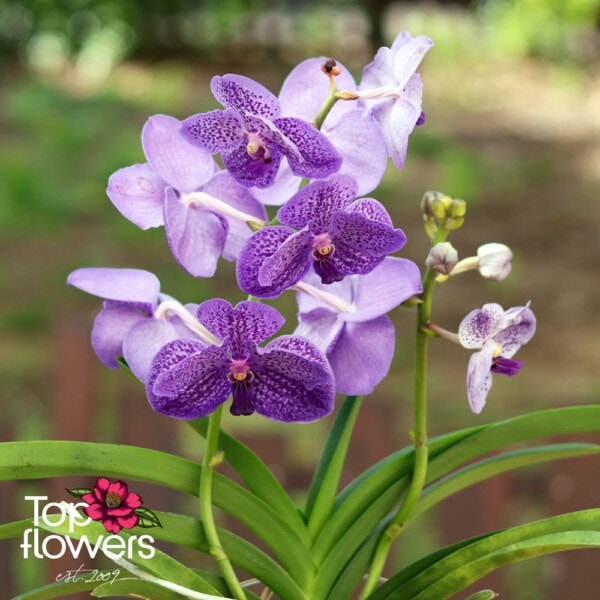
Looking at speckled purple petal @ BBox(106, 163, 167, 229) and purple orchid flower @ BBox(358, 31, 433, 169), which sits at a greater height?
purple orchid flower @ BBox(358, 31, 433, 169)

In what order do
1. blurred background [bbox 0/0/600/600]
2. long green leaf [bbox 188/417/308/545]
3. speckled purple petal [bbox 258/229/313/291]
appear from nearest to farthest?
speckled purple petal [bbox 258/229/313/291]
long green leaf [bbox 188/417/308/545]
blurred background [bbox 0/0/600/600]

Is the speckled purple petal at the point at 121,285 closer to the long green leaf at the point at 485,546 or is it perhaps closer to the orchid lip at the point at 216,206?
the orchid lip at the point at 216,206

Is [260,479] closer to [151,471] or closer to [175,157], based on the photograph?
[151,471]

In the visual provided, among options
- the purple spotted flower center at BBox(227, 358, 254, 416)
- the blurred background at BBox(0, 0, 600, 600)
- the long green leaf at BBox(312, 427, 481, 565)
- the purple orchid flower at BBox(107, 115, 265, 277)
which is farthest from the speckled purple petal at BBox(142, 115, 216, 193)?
the blurred background at BBox(0, 0, 600, 600)

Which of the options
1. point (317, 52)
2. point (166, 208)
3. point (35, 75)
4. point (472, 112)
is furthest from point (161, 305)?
point (317, 52)

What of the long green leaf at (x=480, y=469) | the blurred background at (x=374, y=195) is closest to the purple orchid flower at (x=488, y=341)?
the long green leaf at (x=480, y=469)

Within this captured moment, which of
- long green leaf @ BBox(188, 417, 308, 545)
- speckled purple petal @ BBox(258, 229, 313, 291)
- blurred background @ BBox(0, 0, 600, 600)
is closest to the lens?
speckled purple petal @ BBox(258, 229, 313, 291)

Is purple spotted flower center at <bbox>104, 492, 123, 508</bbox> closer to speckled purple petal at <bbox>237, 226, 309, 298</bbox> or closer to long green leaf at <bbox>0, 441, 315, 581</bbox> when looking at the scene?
long green leaf at <bbox>0, 441, 315, 581</bbox>

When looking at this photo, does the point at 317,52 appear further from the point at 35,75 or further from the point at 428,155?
the point at 428,155

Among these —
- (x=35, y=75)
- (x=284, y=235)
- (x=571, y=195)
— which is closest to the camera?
(x=284, y=235)
